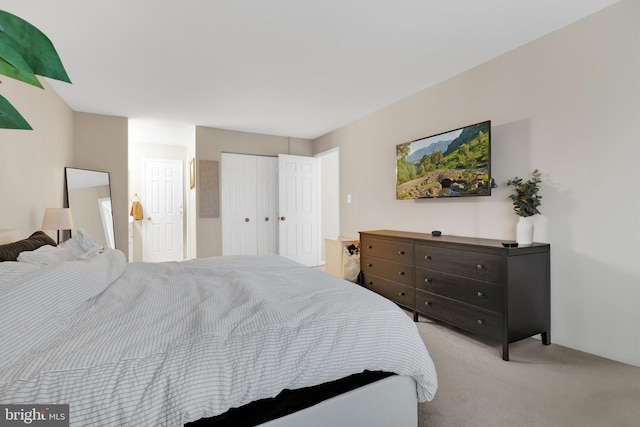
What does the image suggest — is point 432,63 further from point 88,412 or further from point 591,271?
point 88,412

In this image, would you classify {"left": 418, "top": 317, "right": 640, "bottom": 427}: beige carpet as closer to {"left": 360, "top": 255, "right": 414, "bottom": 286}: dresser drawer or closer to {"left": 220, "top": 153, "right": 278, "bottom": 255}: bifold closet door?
{"left": 360, "top": 255, "right": 414, "bottom": 286}: dresser drawer

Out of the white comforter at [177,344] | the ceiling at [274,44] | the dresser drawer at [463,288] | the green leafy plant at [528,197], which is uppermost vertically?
the ceiling at [274,44]

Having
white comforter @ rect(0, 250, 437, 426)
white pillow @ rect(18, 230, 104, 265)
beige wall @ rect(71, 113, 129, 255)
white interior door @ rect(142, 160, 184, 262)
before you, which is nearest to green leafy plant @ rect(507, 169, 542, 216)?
white comforter @ rect(0, 250, 437, 426)

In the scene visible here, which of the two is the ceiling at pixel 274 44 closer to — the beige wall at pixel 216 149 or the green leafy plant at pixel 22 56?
the beige wall at pixel 216 149

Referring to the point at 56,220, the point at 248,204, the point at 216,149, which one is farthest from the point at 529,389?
the point at 216,149

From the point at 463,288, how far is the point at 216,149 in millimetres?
4138

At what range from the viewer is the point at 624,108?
2047 millimetres

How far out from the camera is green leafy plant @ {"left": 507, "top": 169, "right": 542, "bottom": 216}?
235cm

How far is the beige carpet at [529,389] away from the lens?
155 centimetres

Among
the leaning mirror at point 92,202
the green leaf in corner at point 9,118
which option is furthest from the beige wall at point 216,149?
the green leaf in corner at point 9,118

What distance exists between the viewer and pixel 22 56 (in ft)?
1.81

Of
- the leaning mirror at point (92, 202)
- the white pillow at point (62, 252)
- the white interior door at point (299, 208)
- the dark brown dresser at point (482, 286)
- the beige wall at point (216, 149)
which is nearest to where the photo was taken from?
the white pillow at point (62, 252)

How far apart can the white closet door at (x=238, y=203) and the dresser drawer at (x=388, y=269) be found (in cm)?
244

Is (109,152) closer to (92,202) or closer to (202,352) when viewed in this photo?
(92,202)
